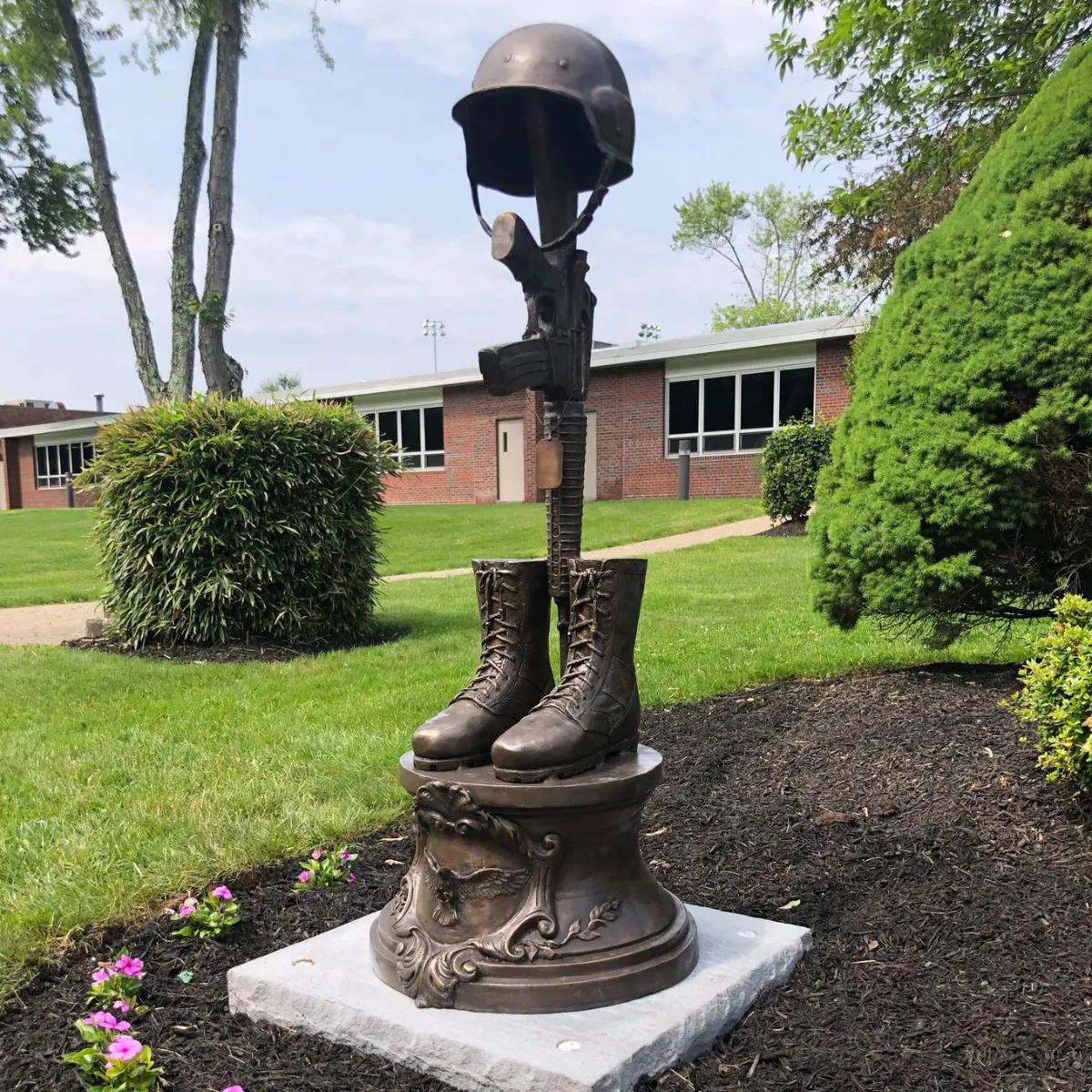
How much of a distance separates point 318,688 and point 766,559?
21.2 ft

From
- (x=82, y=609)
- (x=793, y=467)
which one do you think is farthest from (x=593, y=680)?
(x=793, y=467)

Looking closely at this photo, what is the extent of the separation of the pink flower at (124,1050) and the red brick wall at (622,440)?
659 inches

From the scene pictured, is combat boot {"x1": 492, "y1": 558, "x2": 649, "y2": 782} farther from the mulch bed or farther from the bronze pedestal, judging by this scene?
the mulch bed

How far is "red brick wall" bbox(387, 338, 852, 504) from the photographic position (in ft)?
62.2

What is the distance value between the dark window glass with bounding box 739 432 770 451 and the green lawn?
11.0 metres

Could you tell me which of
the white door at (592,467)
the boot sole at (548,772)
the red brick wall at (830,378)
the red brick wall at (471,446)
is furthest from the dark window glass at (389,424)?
the boot sole at (548,772)

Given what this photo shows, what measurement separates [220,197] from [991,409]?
995cm

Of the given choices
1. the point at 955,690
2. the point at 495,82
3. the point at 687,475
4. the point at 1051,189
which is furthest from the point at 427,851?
the point at 687,475

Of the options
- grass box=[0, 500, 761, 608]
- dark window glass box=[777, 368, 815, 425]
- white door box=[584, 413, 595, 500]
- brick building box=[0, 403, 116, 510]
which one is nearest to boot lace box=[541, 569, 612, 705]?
grass box=[0, 500, 761, 608]

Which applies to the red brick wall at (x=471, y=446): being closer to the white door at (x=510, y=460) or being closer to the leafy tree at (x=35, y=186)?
the white door at (x=510, y=460)

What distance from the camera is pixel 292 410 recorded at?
317 inches

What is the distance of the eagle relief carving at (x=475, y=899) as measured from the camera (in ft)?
7.63

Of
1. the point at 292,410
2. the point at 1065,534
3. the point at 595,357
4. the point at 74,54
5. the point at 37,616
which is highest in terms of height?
the point at 74,54

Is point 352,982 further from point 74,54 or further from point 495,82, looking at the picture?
point 74,54
